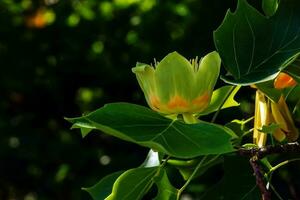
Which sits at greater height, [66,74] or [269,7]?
[269,7]

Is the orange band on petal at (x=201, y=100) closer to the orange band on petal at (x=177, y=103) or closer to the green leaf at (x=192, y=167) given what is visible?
the orange band on petal at (x=177, y=103)

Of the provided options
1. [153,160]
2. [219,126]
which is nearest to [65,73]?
[153,160]

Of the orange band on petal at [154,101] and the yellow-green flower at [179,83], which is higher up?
the yellow-green flower at [179,83]

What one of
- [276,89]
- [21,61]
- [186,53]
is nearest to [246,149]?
[276,89]

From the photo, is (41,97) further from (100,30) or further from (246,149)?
(246,149)

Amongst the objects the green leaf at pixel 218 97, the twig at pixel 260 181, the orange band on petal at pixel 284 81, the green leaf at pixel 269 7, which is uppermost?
the green leaf at pixel 269 7

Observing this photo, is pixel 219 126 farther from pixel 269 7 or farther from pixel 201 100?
pixel 269 7

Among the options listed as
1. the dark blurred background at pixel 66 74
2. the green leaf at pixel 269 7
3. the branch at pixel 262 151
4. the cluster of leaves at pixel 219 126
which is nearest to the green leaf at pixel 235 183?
the cluster of leaves at pixel 219 126
